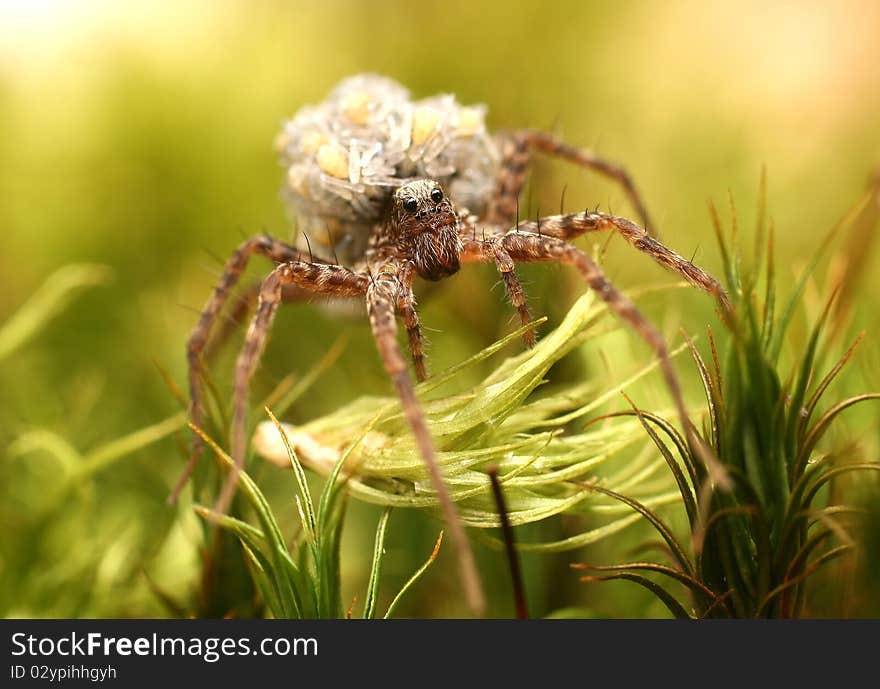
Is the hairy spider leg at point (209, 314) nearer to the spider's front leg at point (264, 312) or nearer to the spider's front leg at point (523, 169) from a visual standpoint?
the spider's front leg at point (264, 312)

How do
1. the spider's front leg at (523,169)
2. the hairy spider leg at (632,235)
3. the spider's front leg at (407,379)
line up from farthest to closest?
the spider's front leg at (523,169), the hairy spider leg at (632,235), the spider's front leg at (407,379)

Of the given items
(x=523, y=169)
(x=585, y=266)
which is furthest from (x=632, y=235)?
(x=523, y=169)

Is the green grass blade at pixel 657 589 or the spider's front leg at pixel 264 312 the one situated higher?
the spider's front leg at pixel 264 312

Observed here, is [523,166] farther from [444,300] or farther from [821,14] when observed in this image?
[821,14]

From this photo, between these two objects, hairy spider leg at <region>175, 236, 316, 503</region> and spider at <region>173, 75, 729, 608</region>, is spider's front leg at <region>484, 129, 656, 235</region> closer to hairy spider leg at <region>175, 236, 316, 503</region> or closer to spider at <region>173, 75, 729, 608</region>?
spider at <region>173, 75, 729, 608</region>

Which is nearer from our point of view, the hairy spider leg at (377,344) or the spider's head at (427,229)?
the hairy spider leg at (377,344)

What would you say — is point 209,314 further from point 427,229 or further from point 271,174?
point 271,174

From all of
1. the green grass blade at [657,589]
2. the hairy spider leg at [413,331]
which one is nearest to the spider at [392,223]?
the hairy spider leg at [413,331]
